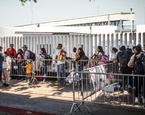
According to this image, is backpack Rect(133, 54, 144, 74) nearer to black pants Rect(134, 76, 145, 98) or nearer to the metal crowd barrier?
black pants Rect(134, 76, 145, 98)

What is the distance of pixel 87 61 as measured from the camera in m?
12.4

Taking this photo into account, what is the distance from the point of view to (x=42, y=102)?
368 inches

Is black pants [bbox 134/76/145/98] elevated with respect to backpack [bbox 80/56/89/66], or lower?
lower

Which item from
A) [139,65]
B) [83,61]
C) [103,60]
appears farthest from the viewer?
[83,61]

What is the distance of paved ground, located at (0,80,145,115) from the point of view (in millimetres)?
8086

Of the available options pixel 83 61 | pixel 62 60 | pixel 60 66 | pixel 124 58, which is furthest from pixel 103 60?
pixel 124 58

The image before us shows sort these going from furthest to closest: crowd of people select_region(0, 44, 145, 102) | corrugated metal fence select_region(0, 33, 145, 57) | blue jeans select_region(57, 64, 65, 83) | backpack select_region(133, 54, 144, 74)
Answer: corrugated metal fence select_region(0, 33, 145, 57) → blue jeans select_region(57, 64, 65, 83) → crowd of people select_region(0, 44, 145, 102) → backpack select_region(133, 54, 144, 74)

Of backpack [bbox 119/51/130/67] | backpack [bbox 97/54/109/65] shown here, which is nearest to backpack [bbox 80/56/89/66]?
backpack [bbox 97/54/109/65]

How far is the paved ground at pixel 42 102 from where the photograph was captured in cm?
809

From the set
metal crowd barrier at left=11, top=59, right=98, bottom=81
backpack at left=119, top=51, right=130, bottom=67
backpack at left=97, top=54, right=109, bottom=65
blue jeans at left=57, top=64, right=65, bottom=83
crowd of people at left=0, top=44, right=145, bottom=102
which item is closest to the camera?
backpack at left=119, top=51, right=130, bottom=67

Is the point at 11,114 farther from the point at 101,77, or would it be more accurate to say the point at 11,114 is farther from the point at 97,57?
the point at 97,57

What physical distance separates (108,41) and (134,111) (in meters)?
6.57

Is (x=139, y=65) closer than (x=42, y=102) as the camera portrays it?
Yes

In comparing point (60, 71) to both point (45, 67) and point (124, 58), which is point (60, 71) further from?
point (124, 58)
